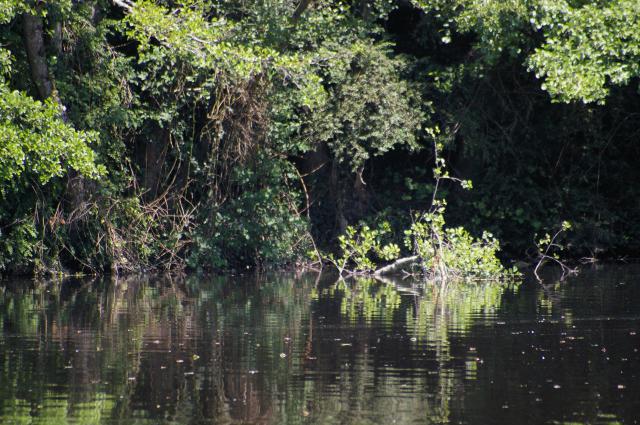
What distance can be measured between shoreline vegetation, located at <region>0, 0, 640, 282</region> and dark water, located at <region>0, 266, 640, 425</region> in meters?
3.10

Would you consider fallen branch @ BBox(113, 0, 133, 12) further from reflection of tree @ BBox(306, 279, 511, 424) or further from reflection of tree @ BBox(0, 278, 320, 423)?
reflection of tree @ BBox(306, 279, 511, 424)

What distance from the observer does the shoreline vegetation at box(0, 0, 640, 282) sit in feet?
61.0

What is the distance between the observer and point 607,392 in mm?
8758

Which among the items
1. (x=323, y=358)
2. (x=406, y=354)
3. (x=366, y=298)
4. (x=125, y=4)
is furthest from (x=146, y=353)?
(x=125, y=4)

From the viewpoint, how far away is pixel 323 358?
10.4m

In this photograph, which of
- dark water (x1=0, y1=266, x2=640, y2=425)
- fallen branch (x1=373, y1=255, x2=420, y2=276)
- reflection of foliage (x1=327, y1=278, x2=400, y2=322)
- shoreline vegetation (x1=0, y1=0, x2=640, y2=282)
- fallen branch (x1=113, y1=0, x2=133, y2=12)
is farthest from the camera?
fallen branch (x1=373, y1=255, x2=420, y2=276)

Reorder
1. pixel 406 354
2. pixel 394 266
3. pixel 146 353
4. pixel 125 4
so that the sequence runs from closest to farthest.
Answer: pixel 406 354 → pixel 146 353 → pixel 125 4 → pixel 394 266

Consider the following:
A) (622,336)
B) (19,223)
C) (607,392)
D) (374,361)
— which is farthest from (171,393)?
(19,223)

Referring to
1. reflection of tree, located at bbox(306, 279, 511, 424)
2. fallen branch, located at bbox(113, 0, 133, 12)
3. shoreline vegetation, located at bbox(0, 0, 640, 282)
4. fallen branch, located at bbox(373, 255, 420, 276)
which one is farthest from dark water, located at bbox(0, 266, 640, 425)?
fallen branch, located at bbox(113, 0, 133, 12)

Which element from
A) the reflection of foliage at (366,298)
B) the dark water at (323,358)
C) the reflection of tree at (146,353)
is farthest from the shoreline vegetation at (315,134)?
the dark water at (323,358)

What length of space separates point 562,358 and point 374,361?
178 cm

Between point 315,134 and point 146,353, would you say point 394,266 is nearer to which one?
point 315,134

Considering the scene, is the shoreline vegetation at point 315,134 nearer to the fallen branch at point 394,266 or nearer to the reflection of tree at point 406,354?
the fallen branch at point 394,266

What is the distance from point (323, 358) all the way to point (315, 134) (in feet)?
37.0
